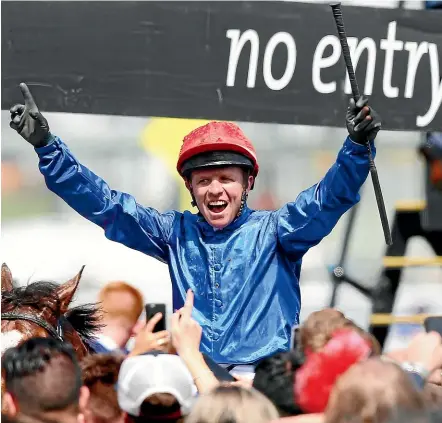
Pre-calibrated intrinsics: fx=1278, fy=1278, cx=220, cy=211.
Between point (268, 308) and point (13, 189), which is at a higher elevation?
point (13, 189)

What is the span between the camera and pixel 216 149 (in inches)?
187

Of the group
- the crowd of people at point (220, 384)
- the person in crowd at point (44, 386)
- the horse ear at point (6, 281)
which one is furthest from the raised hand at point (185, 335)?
the horse ear at point (6, 281)

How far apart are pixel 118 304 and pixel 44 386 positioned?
9.03 feet

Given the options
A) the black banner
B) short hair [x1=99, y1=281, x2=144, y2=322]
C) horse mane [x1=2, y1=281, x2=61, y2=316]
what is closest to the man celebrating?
horse mane [x1=2, y1=281, x2=61, y2=316]

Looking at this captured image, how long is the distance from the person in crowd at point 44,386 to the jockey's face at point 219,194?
132 cm

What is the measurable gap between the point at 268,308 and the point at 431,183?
3.77m

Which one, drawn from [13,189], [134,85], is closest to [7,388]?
[134,85]

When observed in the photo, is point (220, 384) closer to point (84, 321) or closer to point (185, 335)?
point (185, 335)

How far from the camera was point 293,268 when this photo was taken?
4832 mm

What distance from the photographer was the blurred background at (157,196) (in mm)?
9625

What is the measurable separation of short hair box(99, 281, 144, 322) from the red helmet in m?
1.36

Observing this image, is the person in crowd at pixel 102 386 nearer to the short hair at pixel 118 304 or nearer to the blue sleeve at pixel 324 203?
the blue sleeve at pixel 324 203

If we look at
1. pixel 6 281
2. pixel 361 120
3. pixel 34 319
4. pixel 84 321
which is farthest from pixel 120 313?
pixel 361 120

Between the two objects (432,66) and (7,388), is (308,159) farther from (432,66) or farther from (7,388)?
(7,388)
